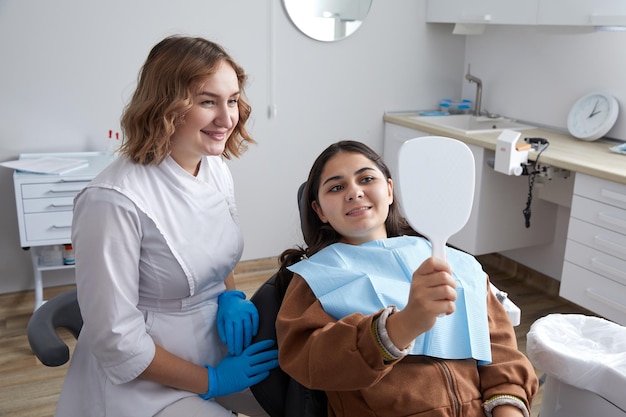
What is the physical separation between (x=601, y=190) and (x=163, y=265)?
181 cm

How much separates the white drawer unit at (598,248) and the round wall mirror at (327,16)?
1.57 metres

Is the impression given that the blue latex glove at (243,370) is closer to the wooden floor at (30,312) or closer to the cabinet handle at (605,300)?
the wooden floor at (30,312)

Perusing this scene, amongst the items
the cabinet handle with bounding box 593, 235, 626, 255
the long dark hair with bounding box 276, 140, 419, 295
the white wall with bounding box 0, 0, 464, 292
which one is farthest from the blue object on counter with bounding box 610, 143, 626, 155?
the long dark hair with bounding box 276, 140, 419, 295

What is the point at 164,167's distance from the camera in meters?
1.38

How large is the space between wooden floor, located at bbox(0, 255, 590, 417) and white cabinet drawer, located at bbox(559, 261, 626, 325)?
→ 12.6 inches

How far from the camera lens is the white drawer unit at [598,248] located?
237 cm

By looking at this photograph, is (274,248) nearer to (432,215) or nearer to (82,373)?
(82,373)

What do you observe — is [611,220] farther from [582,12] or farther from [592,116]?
[582,12]

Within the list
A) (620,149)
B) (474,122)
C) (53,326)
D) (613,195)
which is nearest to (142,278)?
(53,326)

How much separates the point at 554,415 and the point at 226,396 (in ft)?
2.52

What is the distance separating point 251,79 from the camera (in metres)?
3.33

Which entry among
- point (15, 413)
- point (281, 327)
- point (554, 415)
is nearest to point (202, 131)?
point (281, 327)

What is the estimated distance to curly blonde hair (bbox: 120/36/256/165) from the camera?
132cm

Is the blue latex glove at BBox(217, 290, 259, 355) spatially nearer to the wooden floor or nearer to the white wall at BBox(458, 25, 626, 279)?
the wooden floor
